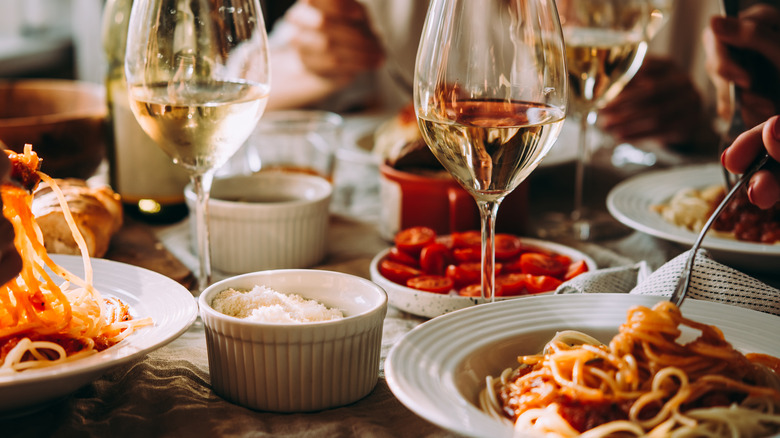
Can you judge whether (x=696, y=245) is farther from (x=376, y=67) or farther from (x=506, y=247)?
(x=376, y=67)

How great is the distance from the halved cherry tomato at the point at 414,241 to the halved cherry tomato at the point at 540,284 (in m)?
0.19

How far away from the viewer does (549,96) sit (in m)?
0.91

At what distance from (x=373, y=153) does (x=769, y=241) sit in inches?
35.1

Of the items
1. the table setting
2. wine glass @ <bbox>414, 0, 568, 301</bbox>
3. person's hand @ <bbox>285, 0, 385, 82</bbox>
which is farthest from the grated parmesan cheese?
person's hand @ <bbox>285, 0, 385, 82</bbox>

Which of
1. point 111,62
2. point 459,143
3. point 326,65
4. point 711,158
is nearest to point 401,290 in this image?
point 459,143

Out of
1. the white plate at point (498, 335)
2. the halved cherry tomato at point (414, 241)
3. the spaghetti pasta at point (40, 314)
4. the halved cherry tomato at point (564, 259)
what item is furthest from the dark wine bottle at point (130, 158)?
the white plate at point (498, 335)

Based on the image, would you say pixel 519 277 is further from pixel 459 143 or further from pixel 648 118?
pixel 648 118

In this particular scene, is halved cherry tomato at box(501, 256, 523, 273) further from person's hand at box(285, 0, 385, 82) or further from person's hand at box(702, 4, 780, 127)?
person's hand at box(285, 0, 385, 82)

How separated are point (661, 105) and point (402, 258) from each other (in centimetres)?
116

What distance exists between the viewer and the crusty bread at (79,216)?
1.24 metres

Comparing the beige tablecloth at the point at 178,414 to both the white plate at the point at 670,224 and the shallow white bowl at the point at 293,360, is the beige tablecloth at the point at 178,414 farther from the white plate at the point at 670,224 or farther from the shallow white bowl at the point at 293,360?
the white plate at the point at 670,224

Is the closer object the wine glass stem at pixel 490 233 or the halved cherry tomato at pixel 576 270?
Answer: the wine glass stem at pixel 490 233

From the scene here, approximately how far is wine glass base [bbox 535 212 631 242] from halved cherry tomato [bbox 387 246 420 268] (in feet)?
1.22

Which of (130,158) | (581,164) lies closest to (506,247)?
(581,164)
